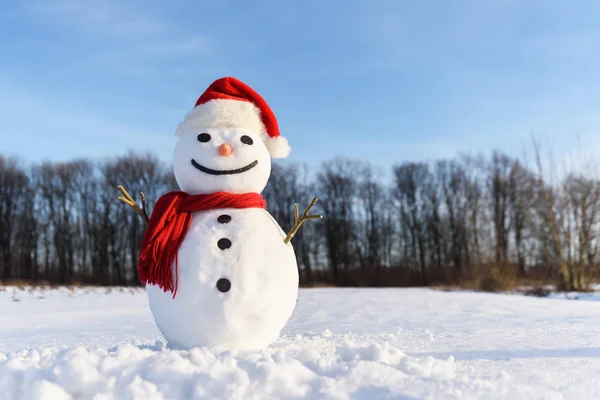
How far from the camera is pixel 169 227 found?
3893 millimetres

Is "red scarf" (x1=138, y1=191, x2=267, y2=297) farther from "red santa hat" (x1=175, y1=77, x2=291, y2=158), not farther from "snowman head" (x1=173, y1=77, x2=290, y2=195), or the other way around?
"red santa hat" (x1=175, y1=77, x2=291, y2=158)

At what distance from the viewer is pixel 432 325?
7.20 meters

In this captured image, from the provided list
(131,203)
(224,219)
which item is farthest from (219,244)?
(131,203)

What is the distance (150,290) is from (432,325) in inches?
177

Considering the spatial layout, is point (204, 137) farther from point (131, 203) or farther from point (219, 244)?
point (219, 244)

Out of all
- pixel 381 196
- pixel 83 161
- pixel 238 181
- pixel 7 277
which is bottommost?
pixel 7 277

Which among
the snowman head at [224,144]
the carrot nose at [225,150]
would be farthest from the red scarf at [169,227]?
the carrot nose at [225,150]

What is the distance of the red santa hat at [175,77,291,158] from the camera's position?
4160 mm

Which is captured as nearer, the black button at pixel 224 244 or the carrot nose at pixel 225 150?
the black button at pixel 224 244

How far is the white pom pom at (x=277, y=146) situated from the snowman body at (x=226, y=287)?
2.42ft

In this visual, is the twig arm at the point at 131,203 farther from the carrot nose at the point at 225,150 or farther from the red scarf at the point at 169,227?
the carrot nose at the point at 225,150

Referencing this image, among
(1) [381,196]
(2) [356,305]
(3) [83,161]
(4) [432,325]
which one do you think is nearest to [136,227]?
(3) [83,161]

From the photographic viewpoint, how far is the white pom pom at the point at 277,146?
4453 mm

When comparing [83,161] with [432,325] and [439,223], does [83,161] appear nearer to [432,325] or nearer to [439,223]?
[439,223]
